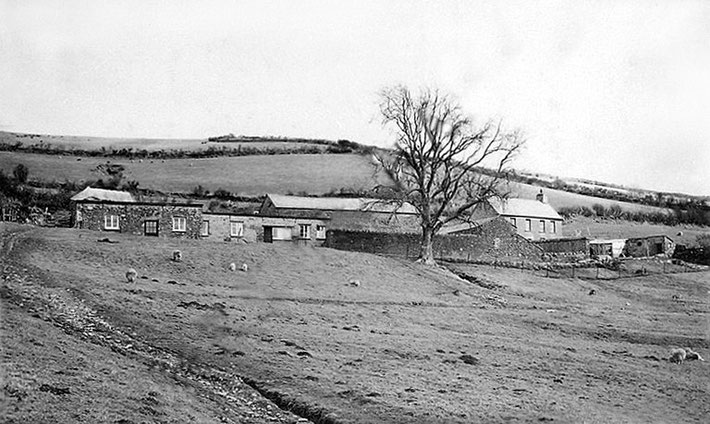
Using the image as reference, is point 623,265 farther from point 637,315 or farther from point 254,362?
point 254,362

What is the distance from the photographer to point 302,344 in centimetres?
2600

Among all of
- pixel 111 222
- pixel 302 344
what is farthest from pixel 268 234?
pixel 302 344

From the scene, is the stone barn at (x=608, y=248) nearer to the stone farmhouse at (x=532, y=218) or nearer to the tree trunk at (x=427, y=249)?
the stone farmhouse at (x=532, y=218)

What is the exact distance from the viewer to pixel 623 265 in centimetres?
6131

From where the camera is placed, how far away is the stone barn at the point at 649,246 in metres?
69.6

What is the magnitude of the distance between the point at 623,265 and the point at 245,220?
105 ft

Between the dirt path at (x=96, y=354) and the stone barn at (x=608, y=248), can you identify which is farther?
the stone barn at (x=608, y=248)

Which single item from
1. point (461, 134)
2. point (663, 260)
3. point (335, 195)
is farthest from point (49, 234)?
point (663, 260)

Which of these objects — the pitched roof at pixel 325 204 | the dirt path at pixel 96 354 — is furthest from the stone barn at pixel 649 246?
the dirt path at pixel 96 354

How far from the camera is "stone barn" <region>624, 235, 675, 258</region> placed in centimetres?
6962

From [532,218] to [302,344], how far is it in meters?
63.1

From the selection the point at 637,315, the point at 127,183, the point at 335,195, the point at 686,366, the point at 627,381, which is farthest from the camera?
the point at 335,195

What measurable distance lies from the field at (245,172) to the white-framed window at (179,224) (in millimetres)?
12716

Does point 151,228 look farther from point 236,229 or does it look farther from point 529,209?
point 529,209
